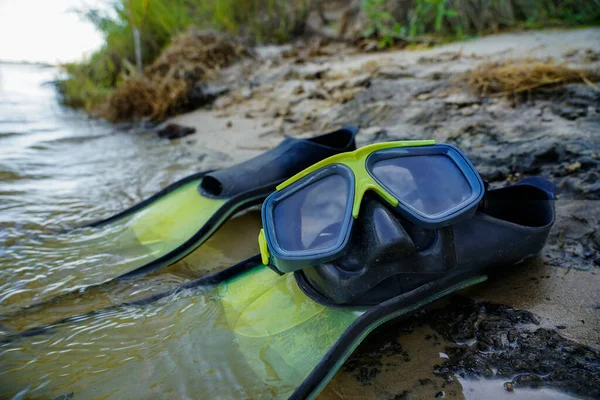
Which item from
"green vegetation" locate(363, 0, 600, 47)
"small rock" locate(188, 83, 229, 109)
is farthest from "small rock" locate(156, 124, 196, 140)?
"green vegetation" locate(363, 0, 600, 47)

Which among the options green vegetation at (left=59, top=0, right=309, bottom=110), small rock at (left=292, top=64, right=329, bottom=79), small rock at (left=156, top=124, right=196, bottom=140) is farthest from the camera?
green vegetation at (left=59, top=0, right=309, bottom=110)

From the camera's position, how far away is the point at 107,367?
3.92 ft

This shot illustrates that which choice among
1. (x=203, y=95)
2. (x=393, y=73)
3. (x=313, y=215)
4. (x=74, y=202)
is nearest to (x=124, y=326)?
(x=313, y=215)

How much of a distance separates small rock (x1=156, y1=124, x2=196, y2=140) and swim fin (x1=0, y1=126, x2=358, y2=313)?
2.07 metres

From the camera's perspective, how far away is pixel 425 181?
132cm

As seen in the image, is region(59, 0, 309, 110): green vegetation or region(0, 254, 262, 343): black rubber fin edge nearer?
region(0, 254, 262, 343): black rubber fin edge

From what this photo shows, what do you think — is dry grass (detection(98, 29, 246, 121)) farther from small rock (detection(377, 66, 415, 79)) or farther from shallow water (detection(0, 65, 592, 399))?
shallow water (detection(0, 65, 592, 399))

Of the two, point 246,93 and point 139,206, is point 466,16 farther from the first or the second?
point 139,206

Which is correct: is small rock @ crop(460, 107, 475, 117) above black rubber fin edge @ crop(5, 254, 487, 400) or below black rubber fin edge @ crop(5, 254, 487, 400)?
above

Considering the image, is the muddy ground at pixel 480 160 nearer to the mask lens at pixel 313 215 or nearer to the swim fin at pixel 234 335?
the swim fin at pixel 234 335

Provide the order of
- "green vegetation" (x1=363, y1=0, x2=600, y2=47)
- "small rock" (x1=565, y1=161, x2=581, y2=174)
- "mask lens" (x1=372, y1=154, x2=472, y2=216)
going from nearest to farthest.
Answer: "mask lens" (x1=372, y1=154, x2=472, y2=216) → "small rock" (x1=565, y1=161, x2=581, y2=174) → "green vegetation" (x1=363, y1=0, x2=600, y2=47)

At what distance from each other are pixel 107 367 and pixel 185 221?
949 mm

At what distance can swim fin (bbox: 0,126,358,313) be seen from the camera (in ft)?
5.83

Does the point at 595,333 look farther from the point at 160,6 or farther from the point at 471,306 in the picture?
the point at 160,6
